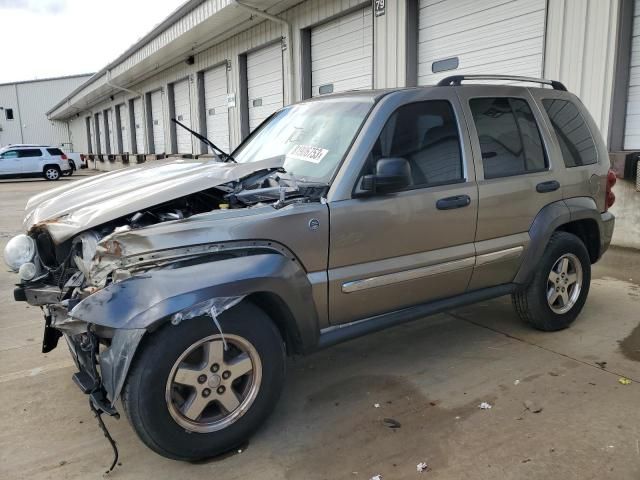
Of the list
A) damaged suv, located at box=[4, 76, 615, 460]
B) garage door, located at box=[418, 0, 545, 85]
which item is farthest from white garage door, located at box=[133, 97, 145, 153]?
damaged suv, located at box=[4, 76, 615, 460]

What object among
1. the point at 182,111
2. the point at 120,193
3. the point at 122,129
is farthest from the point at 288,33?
the point at 122,129

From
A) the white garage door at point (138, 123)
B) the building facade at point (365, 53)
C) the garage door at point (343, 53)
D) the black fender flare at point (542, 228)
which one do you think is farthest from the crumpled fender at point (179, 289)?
the white garage door at point (138, 123)

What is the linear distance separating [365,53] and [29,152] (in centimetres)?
2209

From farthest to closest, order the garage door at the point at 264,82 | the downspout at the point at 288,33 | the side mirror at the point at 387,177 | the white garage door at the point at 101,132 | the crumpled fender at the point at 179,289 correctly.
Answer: the white garage door at the point at 101,132
the garage door at the point at 264,82
the downspout at the point at 288,33
the side mirror at the point at 387,177
the crumpled fender at the point at 179,289

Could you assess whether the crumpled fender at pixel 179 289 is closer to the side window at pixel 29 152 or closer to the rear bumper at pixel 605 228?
the rear bumper at pixel 605 228

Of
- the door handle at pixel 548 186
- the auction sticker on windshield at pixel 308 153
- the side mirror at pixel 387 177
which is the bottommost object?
Result: the door handle at pixel 548 186

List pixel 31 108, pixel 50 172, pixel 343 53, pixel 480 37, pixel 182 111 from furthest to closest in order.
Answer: pixel 31 108
pixel 50 172
pixel 182 111
pixel 343 53
pixel 480 37

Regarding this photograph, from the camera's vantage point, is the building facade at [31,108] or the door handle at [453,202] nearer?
the door handle at [453,202]

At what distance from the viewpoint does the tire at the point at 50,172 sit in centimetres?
2656

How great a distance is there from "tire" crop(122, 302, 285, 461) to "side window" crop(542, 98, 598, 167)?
2.93 meters

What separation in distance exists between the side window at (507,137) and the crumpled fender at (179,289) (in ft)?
5.96

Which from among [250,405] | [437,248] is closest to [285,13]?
[437,248]

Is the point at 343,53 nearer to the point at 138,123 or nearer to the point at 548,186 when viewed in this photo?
the point at 548,186

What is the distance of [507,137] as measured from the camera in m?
3.93
